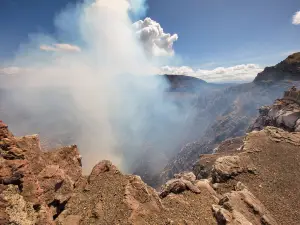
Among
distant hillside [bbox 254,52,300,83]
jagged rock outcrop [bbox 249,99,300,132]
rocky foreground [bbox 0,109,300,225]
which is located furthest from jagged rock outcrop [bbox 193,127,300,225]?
distant hillside [bbox 254,52,300,83]

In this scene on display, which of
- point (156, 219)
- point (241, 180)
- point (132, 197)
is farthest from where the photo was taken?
point (241, 180)

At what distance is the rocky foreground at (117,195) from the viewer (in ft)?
44.3

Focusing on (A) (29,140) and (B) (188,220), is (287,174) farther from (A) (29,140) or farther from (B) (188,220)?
(A) (29,140)

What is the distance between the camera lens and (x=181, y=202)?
17.3 metres

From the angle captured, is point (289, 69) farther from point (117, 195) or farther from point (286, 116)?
point (117, 195)

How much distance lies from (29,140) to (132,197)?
382 inches

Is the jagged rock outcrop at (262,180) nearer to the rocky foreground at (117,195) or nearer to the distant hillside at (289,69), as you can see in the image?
the rocky foreground at (117,195)

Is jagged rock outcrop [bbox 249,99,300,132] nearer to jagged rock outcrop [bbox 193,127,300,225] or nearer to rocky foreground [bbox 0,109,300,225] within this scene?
jagged rock outcrop [bbox 193,127,300,225]

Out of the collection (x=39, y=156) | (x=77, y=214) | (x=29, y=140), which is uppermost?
(x=29, y=140)

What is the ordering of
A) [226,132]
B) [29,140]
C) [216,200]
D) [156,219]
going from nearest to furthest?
[156,219] < [29,140] < [216,200] < [226,132]

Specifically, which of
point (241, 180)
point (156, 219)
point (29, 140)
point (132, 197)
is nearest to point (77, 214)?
point (132, 197)

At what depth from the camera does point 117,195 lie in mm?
16047

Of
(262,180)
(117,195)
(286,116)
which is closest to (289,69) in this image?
(286,116)

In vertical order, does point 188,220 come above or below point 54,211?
below
